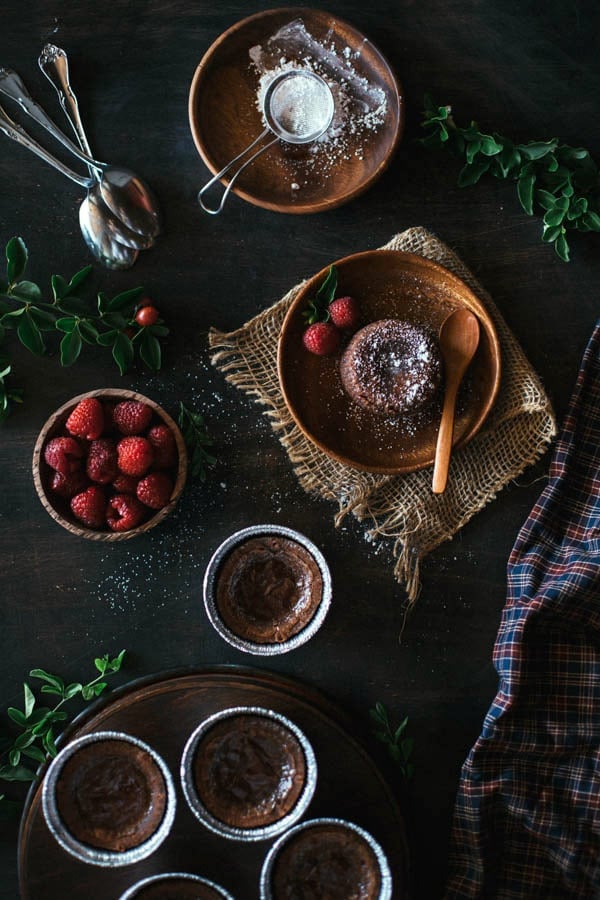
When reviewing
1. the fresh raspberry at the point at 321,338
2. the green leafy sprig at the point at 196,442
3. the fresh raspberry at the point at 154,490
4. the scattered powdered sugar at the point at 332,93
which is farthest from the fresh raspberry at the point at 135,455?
the scattered powdered sugar at the point at 332,93

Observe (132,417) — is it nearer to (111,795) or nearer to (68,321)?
→ (68,321)

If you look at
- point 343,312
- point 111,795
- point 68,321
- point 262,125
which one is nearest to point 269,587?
point 111,795

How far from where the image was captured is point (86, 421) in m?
1.92

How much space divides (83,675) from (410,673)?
82 cm

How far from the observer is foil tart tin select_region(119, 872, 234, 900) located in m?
1.71

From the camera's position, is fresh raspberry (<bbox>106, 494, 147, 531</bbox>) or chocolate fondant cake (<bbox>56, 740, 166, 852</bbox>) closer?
chocolate fondant cake (<bbox>56, 740, 166, 852</bbox>)

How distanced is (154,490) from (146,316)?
43 cm

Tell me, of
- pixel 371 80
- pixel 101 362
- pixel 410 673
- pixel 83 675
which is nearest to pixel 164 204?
pixel 101 362

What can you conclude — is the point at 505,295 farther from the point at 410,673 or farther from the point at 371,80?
the point at 410,673

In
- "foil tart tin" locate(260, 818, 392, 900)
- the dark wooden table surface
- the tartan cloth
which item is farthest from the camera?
the dark wooden table surface

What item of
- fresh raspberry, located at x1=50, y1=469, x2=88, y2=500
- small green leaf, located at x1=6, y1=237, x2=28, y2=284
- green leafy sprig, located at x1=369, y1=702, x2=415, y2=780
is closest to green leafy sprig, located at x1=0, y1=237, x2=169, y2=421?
small green leaf, located at x1=6, y1=237, x2=28, y2=284

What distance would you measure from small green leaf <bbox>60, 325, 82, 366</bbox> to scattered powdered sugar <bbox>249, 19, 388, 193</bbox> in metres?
0.65

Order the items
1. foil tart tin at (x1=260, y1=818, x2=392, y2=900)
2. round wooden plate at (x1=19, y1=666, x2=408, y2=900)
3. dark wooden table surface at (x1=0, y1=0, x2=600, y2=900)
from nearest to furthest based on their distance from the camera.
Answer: foil tart tin at (x1=260, y1=818, x2=392, y2=900), round wooden plate at (x1=19, y1=666, x2=408, y2=900), dark wooden table surface at (x1=0, y1=0, x2=600, y2=900)

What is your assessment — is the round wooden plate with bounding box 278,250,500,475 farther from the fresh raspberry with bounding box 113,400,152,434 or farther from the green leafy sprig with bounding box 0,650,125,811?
the green leafy sprig with bounding box 0,650,125,811
